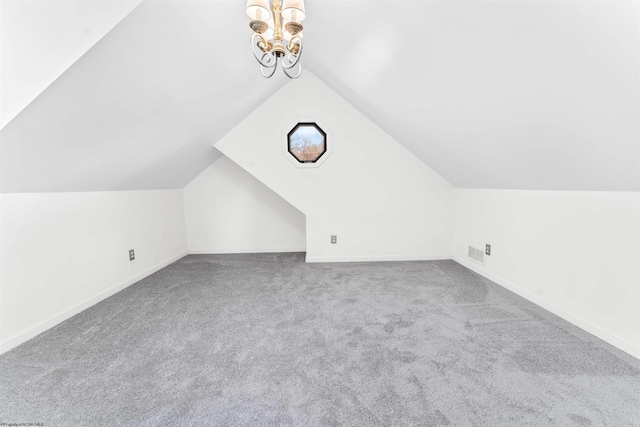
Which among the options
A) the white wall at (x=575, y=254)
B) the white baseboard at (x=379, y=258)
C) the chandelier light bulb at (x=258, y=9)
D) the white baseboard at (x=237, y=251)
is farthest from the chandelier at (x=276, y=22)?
the white baseboard at (x=237, y=251)

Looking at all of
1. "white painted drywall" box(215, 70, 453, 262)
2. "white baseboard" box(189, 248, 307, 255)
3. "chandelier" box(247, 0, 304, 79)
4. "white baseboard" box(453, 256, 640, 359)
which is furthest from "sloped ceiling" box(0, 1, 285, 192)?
"white baseboard" box(453, 256, 640, 359)

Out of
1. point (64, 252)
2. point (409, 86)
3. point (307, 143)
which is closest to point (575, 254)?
point (409, 86)

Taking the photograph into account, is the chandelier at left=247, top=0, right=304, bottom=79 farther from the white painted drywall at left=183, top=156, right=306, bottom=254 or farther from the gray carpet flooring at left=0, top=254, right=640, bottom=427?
the white painted drywall at left=183, top=156, right=306, bottom=254

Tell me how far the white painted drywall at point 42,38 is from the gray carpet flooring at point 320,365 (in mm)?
1398

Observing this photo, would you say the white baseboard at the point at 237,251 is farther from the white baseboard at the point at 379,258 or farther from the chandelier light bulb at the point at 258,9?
the chandelier light bulb at the point at 258,9

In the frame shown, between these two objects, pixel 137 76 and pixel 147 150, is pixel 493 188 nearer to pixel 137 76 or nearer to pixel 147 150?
pixel 137 76

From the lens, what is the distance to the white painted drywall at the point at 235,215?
12.7ft

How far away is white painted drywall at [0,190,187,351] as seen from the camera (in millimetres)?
1647

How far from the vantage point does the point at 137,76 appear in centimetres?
151

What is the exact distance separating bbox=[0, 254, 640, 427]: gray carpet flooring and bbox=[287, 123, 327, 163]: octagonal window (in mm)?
1888

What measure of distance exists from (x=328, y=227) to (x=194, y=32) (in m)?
2.48

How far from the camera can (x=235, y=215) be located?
13.0 feet

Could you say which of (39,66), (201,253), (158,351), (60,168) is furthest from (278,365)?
(201,253)

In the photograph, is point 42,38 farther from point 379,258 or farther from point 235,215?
point 379,258
